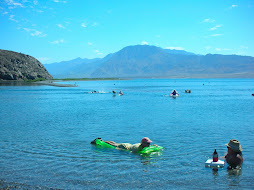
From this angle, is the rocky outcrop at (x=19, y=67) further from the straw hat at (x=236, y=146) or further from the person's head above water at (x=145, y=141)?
the straw hat at (x=236, y=146)

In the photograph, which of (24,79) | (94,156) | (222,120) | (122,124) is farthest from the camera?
(24,79)

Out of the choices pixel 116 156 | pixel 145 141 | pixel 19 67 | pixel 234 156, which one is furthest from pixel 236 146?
pixel 19 67

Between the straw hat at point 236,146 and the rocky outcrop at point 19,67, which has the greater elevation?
the rocky outcrop at point 19,67

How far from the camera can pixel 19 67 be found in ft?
491

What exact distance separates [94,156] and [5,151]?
5.10m

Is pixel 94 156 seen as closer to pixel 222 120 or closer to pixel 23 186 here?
pixel 23 186

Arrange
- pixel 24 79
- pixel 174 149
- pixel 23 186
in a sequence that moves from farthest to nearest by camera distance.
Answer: pixel 24 79 → pixel 174 149 → pixel 23 186

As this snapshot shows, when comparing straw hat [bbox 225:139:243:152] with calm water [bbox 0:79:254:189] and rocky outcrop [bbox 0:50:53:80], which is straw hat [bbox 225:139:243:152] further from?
rocky outcrop [bbox 0:50:53:80]

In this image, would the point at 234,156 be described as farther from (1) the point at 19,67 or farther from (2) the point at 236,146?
(1) the point at 19,67

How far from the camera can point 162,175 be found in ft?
40.7

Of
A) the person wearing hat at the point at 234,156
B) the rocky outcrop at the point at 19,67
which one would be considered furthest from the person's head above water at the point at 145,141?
the rocky outcrop at the point at 19,67

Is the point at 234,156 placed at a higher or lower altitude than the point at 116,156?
higher

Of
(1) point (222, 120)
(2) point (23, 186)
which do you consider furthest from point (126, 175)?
(1) point (222, 120)

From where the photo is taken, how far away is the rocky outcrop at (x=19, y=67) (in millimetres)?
Answer: 139288
